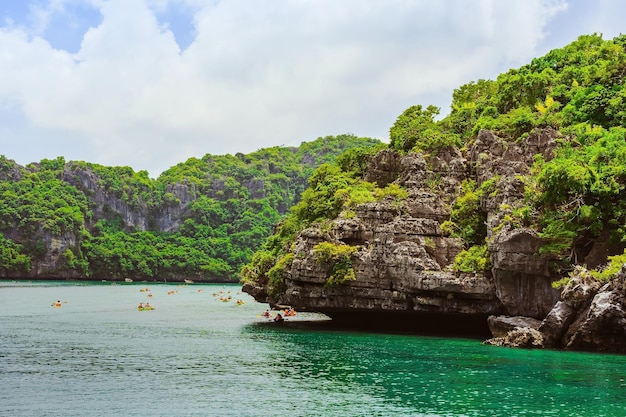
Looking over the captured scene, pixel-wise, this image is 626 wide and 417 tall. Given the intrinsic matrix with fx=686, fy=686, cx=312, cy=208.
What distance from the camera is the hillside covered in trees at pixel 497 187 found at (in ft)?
112

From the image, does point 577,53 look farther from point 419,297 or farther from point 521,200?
point 419,297

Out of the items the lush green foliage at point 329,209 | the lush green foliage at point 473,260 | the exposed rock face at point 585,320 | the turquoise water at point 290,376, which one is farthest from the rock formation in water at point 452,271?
the turquoise water at point 290,376

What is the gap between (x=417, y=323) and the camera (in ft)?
142

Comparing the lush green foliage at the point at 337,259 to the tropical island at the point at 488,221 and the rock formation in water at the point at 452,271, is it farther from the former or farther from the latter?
the rock formation in water at the point at 452,271

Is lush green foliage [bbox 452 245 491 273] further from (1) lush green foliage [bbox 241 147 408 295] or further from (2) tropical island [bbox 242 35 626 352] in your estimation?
(1) lush green foliage [bbox 241 147 408 295]

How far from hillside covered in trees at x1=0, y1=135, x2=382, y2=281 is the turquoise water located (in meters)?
92.7

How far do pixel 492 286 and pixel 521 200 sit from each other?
480cm

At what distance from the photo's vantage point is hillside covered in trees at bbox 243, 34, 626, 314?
34031 mm

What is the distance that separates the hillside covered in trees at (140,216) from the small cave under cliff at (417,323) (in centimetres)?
9608

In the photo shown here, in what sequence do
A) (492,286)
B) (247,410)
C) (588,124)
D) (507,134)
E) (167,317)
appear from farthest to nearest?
(167,317)
(507,134)
(588,124)
(492,286)
(247,410)

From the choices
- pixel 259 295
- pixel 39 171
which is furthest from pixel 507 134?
pixel 39 171

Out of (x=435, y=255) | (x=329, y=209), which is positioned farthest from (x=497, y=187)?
(x=329, y=209)

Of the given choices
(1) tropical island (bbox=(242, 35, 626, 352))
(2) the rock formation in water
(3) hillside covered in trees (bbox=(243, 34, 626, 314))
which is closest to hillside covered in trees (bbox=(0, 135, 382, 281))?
(3) hillside covered in trees (bbox=(243, 34, 626, 314))

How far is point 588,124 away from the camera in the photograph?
129 feet
